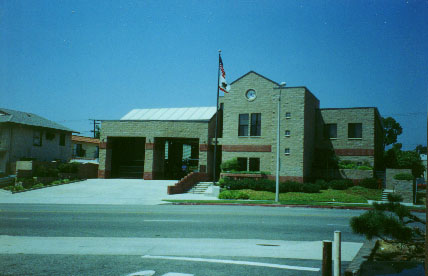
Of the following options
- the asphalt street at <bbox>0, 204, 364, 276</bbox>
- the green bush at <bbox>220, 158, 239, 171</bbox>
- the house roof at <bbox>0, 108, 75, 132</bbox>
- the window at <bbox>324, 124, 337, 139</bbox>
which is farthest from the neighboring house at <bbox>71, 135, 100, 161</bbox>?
the asphalt street at <bbox>0, 204, 364, 276</bbox>

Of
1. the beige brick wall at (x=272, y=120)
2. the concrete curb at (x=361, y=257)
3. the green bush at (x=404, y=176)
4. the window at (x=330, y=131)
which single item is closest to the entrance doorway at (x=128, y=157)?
the beige brick wall at (x=272, y=120)

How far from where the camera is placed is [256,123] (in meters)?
33.8

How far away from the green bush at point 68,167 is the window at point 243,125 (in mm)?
17143

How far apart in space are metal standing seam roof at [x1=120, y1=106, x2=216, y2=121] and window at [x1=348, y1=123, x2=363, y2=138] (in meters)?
14.2

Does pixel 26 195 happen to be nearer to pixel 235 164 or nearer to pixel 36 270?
pixel 235 164

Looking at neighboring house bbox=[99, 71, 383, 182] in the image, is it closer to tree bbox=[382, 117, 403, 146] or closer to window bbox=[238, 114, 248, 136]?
window bbox=[238, 114, 248, 136]

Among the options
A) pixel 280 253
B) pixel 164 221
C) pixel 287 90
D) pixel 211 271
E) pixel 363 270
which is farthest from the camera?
pixel 287 90

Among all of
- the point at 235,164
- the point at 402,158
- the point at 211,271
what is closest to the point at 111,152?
the point at 235,164

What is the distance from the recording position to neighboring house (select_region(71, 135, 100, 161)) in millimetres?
50719

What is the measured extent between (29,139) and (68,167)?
5.42 meters

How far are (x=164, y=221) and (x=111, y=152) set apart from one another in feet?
86.2

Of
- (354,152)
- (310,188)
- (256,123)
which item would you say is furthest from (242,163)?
(354,152)

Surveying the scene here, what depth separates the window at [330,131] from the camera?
114 ft

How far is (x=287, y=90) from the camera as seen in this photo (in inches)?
1273
